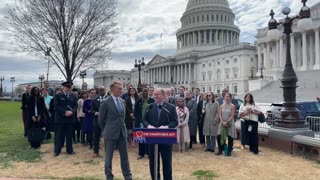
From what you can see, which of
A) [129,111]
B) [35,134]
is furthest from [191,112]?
[35,134]

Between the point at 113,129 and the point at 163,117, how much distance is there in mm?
1121

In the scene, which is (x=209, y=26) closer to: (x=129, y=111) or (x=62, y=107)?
(x=129, y=111)

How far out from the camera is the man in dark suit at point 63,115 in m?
10.5

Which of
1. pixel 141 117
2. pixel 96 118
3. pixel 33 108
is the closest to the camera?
pixel 141 117

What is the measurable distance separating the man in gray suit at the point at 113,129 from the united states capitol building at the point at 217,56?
65.1m

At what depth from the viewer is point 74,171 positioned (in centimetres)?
841

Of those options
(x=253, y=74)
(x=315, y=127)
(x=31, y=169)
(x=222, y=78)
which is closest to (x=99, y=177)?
(x=31, y=169)

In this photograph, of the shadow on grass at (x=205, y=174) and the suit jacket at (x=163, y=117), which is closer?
the suit jacket at (x=163, y=117)

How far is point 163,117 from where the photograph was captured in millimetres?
6672

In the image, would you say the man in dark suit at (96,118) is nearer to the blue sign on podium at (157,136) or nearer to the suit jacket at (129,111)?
the suit jacket at (129,111)

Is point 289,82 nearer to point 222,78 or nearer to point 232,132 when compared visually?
point 232,132

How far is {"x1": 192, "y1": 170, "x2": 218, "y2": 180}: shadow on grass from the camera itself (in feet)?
25.6

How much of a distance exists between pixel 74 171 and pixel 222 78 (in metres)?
95.0

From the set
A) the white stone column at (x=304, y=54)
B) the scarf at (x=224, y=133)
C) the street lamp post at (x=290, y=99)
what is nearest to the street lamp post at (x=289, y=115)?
the street lamp post at (x=290, y=99)
